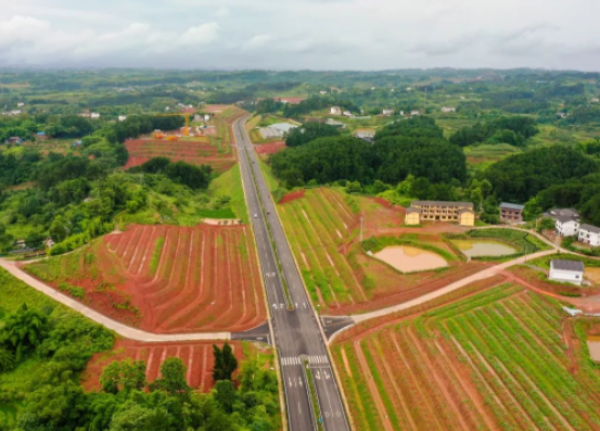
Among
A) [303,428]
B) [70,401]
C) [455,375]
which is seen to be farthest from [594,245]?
[70,401]

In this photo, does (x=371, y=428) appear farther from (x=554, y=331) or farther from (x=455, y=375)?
(x=554, y=331)

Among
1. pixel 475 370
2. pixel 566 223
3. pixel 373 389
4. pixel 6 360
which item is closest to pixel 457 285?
pixel 475 370

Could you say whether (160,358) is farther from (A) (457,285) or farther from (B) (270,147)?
(B) (270,147)

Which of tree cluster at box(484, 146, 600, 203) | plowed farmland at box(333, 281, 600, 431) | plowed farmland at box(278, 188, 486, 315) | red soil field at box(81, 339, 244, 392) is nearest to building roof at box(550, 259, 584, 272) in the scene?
plowed farmland at box(333, 281, 600, 431)

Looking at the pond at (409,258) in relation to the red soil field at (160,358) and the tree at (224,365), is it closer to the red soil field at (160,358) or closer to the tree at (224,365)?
the red soil field at (160,358)

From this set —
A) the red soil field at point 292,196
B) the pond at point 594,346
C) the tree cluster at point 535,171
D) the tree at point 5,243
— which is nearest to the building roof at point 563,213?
the tree cluster at point 535,171
